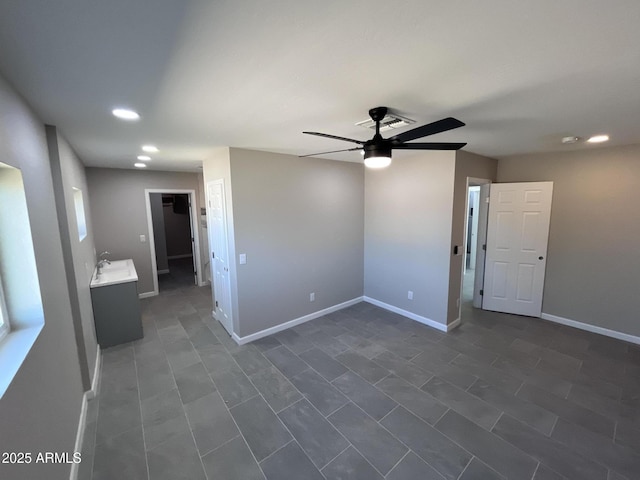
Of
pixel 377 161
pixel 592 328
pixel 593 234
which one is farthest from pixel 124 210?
pixel 592 328

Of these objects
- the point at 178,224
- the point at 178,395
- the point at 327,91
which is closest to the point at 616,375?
the point at 327,91

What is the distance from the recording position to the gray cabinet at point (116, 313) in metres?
3.42

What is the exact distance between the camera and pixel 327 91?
167 centimetres

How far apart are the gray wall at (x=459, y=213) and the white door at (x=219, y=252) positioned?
3042 millimetres

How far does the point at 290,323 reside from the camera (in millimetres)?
4012

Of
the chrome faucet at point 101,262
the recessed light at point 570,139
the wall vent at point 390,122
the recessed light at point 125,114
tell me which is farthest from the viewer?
the chrome faucet at point 101,262

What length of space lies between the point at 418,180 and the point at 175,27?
3.46m

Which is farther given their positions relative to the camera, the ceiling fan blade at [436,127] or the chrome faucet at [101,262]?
the chrome faucet at [101,262]

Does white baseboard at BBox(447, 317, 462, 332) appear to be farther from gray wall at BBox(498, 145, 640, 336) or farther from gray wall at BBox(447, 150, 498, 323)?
gray wall at BBox(498, 145, 640, 336)

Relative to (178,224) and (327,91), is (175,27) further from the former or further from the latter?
(178,224)

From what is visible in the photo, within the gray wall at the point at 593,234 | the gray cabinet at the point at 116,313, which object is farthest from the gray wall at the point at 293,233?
the gray wall at the point at 593,234

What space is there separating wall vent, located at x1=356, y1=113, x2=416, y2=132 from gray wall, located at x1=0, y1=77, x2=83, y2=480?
2203 mm

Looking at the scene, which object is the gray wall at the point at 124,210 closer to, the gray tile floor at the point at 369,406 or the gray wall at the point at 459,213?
the gray tile floor at the point at 369,406

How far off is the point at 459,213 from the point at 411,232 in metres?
0.70
